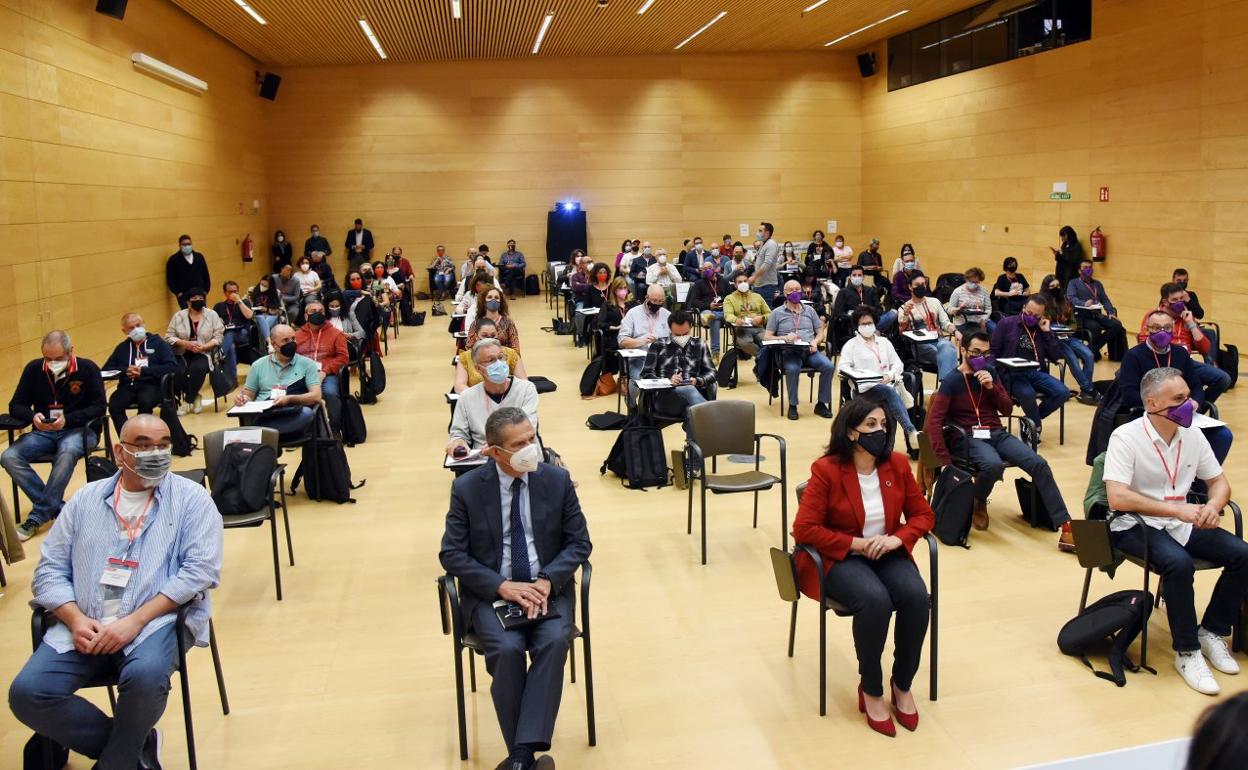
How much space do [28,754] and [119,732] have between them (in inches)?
22.6

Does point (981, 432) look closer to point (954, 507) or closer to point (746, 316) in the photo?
point (954, 507)

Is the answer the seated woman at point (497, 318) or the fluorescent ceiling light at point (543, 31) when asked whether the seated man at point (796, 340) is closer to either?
the seated woman at point (497, 318)

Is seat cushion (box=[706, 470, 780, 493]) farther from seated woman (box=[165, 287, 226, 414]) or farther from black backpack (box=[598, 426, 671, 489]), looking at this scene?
seated woman (box=[165, 287, 226, 414])

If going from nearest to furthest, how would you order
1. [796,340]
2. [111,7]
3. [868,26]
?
1. [796,340]
2. [111,7]
3. [868,26]

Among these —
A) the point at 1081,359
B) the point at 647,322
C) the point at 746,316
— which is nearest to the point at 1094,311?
the point at 1081,359

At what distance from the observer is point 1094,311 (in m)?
12.4

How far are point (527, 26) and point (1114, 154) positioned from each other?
10634 millimetres

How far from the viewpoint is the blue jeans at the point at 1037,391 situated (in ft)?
28.2

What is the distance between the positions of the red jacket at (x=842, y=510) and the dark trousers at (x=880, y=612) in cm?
11

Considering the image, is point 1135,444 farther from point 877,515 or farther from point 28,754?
Answer: point 28,754

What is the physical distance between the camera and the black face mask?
4.18 meters

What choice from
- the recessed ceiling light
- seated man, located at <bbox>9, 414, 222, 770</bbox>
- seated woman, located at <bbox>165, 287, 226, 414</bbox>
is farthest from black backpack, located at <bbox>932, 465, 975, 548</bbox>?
the recessed ceiling light

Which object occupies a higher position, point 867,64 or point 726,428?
point 867,64

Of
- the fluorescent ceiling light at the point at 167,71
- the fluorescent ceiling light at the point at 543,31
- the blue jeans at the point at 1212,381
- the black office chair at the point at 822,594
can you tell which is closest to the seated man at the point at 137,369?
the black office chair at the point at 822,594
